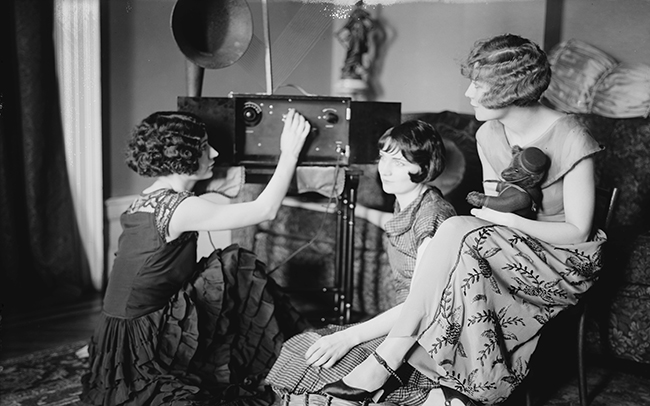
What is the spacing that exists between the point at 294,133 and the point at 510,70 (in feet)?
2.37

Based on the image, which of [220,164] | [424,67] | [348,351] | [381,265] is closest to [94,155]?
[220,164]

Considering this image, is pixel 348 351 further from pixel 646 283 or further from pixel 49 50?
pixel 49 50

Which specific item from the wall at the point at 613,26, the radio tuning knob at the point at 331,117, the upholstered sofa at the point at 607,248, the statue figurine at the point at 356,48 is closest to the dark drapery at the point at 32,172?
the upholstered sofa at the point at 607,248

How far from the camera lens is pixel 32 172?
280cm

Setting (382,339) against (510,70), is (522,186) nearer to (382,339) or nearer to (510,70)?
(510,70)

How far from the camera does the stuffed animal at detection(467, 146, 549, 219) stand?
1.72 m

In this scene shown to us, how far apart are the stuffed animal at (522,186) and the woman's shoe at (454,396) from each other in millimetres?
476

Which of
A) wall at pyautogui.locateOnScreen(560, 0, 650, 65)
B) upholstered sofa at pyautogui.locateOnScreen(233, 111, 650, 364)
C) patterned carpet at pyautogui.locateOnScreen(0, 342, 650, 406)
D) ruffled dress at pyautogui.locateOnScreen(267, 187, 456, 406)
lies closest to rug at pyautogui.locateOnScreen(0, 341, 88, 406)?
patterned carpet at pyautogui.locateOnScreen(0, 342, 650, 406)

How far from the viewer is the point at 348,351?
1.74 metres

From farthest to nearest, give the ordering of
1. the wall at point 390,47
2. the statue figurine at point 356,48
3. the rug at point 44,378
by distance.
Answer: the statue figurine at point 356,48, the wall at point 390,47, the rug at point 44,378

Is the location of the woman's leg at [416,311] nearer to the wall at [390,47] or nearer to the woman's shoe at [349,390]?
the woman's shoe at [349,390]

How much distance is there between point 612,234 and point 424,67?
2.04m

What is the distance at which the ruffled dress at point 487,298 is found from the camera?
1.61m

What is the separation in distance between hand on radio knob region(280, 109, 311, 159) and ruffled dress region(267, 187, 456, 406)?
399 mm
